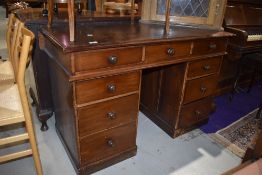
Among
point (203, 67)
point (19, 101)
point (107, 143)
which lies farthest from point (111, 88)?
point (203, 67)

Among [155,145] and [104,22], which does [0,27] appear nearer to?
[104,22]

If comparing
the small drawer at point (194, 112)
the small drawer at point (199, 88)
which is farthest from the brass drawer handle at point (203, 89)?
the small drawer at point (194, 112)

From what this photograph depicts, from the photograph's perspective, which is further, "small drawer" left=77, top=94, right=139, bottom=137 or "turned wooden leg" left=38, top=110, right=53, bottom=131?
"turned wooden leg" left=38, top=110, right=53, bottom=131

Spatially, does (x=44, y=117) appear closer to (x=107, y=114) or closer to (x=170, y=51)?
(x=107, y=114)

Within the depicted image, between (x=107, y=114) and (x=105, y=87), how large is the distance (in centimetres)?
19

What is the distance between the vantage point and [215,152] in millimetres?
1763

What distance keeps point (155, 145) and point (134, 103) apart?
1.83 ft

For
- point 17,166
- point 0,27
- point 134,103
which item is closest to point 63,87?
point 134,103

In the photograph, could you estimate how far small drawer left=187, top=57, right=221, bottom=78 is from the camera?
5.30 feet

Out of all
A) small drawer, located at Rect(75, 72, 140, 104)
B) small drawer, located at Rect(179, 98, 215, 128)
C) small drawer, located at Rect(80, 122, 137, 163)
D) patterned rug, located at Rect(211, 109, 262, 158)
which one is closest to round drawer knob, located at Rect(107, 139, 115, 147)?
small drawer, located at Rect(80, 122, 137, 163)

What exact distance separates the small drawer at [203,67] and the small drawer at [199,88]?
5 centimetres

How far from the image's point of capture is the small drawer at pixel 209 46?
1.53 meters

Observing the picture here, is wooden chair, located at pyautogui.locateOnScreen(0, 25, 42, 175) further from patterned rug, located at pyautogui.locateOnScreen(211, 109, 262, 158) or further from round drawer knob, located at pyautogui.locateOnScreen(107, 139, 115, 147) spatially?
patterned rug, located at pyautogui.locateOnScreen(211, 109, 262, 158)

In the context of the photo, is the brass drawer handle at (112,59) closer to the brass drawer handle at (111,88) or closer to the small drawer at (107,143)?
the brass drawer handle at (111,88)
